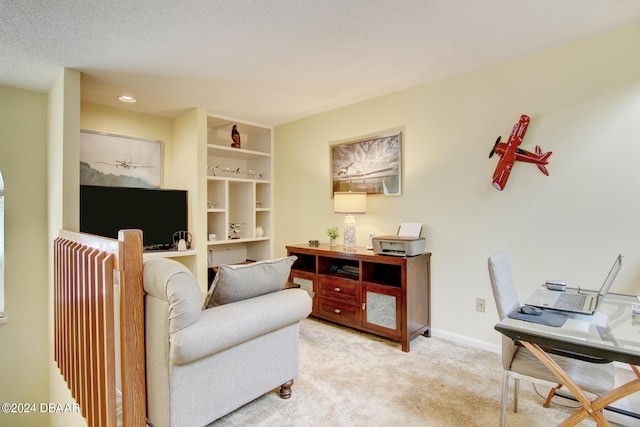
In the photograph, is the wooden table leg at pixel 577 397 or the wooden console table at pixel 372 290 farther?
the wooden console table at pixel 372 290

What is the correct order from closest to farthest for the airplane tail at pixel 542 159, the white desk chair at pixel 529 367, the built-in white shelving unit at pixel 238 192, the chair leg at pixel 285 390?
the white desk chair at pixel 529 367 → the chair leg at pixel 285 390 → the airplane tail at pixel 542 159 → the built-in white shelving unit at pixel 238 192

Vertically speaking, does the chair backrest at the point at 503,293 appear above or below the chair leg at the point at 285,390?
above

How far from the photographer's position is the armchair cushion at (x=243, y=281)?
1774mm

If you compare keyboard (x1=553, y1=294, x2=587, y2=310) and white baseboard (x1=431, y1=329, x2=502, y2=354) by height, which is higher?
keyboard (x1=553, y1=294, x2=587, y2=310)

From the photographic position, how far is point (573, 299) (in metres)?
1.77

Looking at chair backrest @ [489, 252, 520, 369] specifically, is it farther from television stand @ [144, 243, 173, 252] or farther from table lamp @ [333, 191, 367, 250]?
television stand @ [144, 243, 173, 252]

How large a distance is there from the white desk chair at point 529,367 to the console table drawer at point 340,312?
1516 millimetres

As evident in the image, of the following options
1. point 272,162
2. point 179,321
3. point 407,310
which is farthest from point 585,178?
point 272,162

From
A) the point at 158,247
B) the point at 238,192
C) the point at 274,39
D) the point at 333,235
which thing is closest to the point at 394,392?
the point at 333,235

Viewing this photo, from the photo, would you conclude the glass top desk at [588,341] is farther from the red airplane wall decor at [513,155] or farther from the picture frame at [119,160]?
the picture frame at [119,160]

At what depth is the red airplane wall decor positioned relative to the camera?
96.9 inches

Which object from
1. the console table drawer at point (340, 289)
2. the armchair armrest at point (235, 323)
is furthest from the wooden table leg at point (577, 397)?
the console table drawer at point (340, 289)

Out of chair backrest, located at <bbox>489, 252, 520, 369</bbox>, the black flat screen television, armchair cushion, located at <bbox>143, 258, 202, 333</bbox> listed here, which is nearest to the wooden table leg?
chair backrest, located at <bbox>489, 252, 520, 369</bbox>

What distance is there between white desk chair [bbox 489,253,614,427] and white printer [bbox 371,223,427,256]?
964 mm
